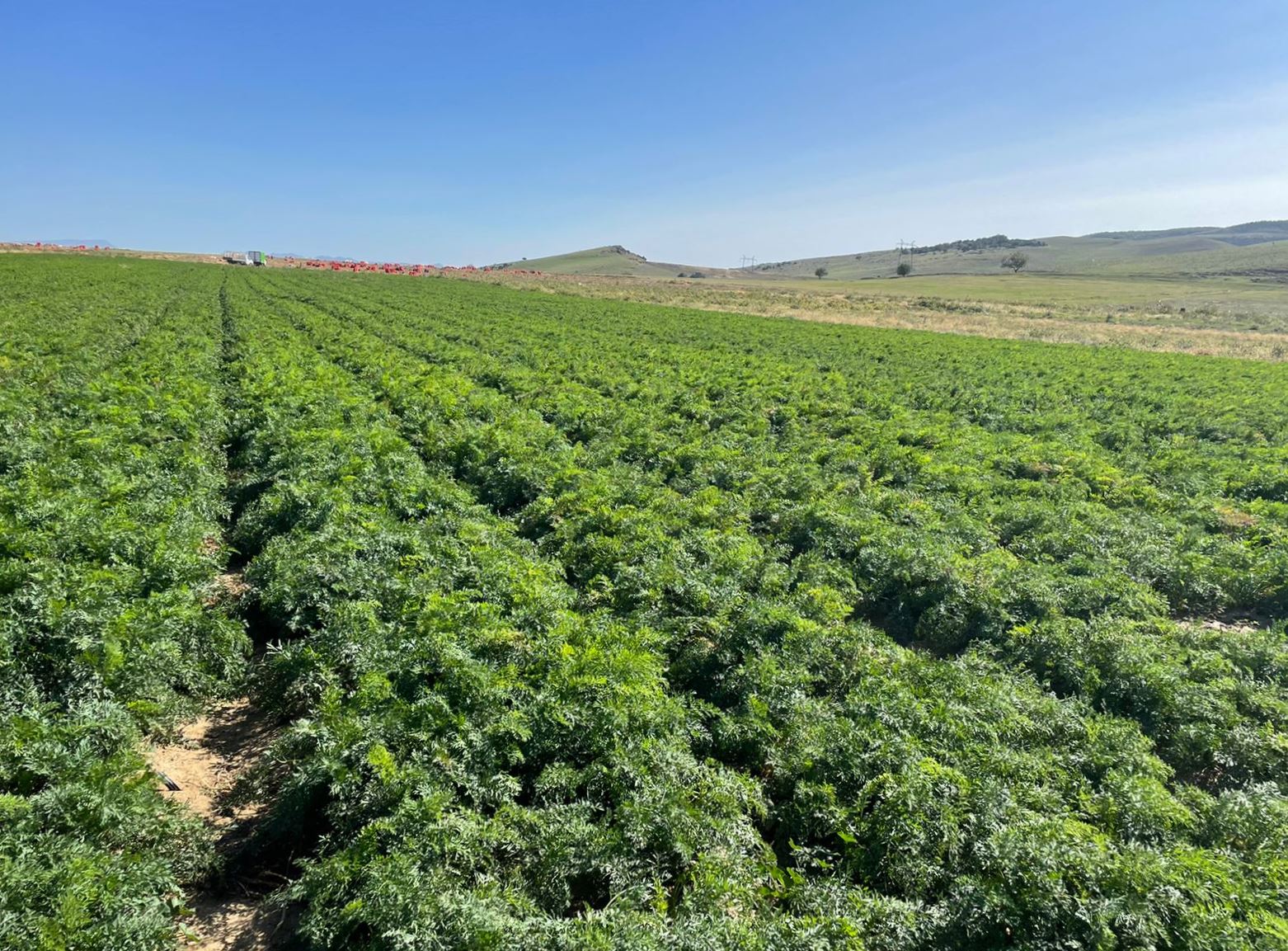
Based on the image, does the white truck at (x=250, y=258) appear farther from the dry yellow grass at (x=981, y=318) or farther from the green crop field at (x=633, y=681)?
the green crop field at (x=633, y=681)

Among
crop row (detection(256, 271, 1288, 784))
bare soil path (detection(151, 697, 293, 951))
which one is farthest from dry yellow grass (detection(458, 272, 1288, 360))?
bare soil path (detection(151, 697, 293, 951))

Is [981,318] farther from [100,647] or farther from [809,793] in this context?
[100,647]

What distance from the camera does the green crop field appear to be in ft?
16.8

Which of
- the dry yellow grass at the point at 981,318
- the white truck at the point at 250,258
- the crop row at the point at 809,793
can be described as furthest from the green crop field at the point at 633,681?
the white truck at the point at 250,258

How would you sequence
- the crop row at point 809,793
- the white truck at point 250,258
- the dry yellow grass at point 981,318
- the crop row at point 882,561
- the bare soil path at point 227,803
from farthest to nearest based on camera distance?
the white truck at point 250,258 < the dry yellow grass at point 981,318 < the crop row at point 882,561 < the bare soil path at point 227,803 < the crop row at point 809,793

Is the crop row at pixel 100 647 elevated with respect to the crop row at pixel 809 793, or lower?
elevated

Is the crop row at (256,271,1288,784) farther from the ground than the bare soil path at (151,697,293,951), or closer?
farther from the ground

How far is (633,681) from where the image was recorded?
283 inches

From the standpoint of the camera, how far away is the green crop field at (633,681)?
16.8 ft

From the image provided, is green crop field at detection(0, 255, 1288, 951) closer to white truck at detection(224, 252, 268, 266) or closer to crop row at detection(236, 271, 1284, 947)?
crop row at detection(236, 271, 1284, 947)

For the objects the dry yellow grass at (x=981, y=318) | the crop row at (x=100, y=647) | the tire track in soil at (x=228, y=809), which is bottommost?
the tire track in soil at (x=228, y=809)

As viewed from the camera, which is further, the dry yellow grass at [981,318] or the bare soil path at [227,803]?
the dry yellow grass at [981,318]

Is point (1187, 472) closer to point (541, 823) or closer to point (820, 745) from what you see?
point (820, 745)

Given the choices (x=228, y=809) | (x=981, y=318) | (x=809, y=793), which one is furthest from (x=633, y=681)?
(x=981, y=318)
